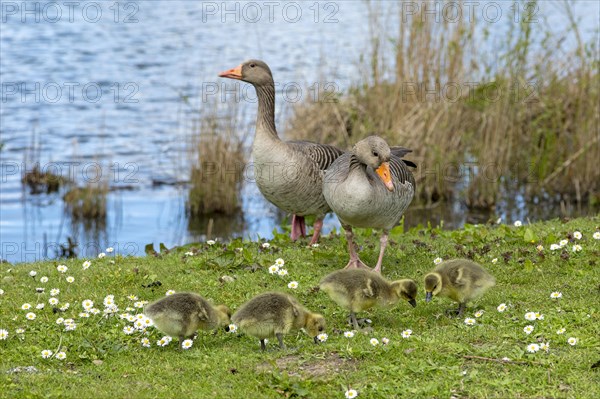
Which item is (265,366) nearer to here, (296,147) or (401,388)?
(401,388)

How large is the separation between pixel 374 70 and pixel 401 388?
11.4 meters

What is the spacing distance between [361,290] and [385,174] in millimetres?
1903

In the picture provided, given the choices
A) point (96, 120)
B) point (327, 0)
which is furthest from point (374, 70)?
point (327, 0)

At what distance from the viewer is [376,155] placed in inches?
344

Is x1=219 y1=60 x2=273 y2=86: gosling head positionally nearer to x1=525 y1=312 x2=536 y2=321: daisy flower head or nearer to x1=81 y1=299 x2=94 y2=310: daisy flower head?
x1=81 y1=299 x2=94 y2=310: daisy flower head

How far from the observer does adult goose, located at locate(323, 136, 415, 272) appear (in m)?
8.70

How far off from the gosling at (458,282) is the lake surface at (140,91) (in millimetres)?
7953

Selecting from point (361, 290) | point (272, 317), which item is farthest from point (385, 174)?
point (272, 317)

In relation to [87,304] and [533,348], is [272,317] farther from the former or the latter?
[87,304]

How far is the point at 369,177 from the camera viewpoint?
893 cm

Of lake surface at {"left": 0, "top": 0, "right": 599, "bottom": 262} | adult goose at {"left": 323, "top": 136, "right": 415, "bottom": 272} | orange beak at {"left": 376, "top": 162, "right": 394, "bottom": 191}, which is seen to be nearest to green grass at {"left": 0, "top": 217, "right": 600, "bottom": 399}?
adult goose at {"left": 323, "top": 136, "right": 415, "bottom": 272}

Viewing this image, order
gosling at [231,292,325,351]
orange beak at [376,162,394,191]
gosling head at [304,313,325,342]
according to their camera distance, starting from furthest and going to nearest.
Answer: orange beak at [376,162,394,191] → gosling head at [304,313,325,342] → gosling at [231,292,325,351]

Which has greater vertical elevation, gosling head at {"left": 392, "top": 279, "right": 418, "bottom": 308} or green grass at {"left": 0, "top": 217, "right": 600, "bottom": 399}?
gosling head at {"left": 392, "top": 279, "right": 418, "bottom": 308}

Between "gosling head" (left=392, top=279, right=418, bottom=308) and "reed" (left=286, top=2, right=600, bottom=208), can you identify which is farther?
"reed" (left=286, top=2, right=600, bottom=208)
